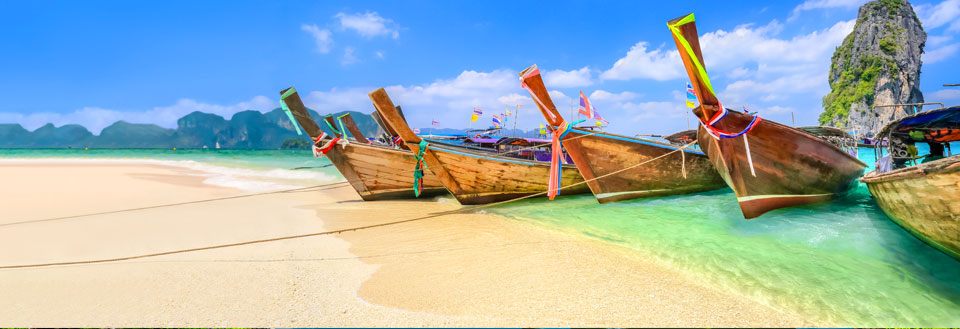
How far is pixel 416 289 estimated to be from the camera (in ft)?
11.9

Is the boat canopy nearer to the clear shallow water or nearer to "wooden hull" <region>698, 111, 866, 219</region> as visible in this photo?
"wooden hull" <region>698, 111, 866, 219</region>

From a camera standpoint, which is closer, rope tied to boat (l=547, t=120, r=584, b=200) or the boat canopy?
the boat canopy

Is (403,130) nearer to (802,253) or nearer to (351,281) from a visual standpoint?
(351,281)

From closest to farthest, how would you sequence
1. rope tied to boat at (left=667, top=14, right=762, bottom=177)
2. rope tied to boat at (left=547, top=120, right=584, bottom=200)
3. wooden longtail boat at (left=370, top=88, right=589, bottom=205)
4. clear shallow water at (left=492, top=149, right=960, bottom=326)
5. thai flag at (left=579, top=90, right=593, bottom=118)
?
1. clear shallow water at (left=492, top=149, right=960, bottom=326)
2. rope tied to boat at (left=667, top=14, right=762, bottom=177)
3. rope tied to boat at (left=547, top=120, right=584, bottom=200)
4. wooden longtail boat at (left=370, top=88, right=589, bottom=205)
5. thai flag at (left=579, top=90, right=593, bottom=118)

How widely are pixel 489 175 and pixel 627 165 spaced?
2.86 meters

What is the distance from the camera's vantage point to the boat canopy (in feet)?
20.9

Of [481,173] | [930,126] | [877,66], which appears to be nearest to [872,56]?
[877,66]

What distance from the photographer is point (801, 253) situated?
5035 mm

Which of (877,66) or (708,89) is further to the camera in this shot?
(877,66)

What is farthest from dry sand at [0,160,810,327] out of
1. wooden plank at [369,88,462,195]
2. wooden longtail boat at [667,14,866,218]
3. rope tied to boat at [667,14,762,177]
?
wooden longtail boat at [667,14,866,218]

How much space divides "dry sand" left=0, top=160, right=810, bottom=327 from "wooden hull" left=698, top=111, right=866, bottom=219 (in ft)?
8.82

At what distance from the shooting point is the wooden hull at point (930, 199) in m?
Answer: 3.53

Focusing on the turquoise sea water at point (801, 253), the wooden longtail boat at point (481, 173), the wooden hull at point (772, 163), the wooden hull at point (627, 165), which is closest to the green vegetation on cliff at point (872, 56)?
the wooden hull at point (772, 163)

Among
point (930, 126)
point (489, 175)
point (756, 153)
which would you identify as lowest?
point (489, 175)
